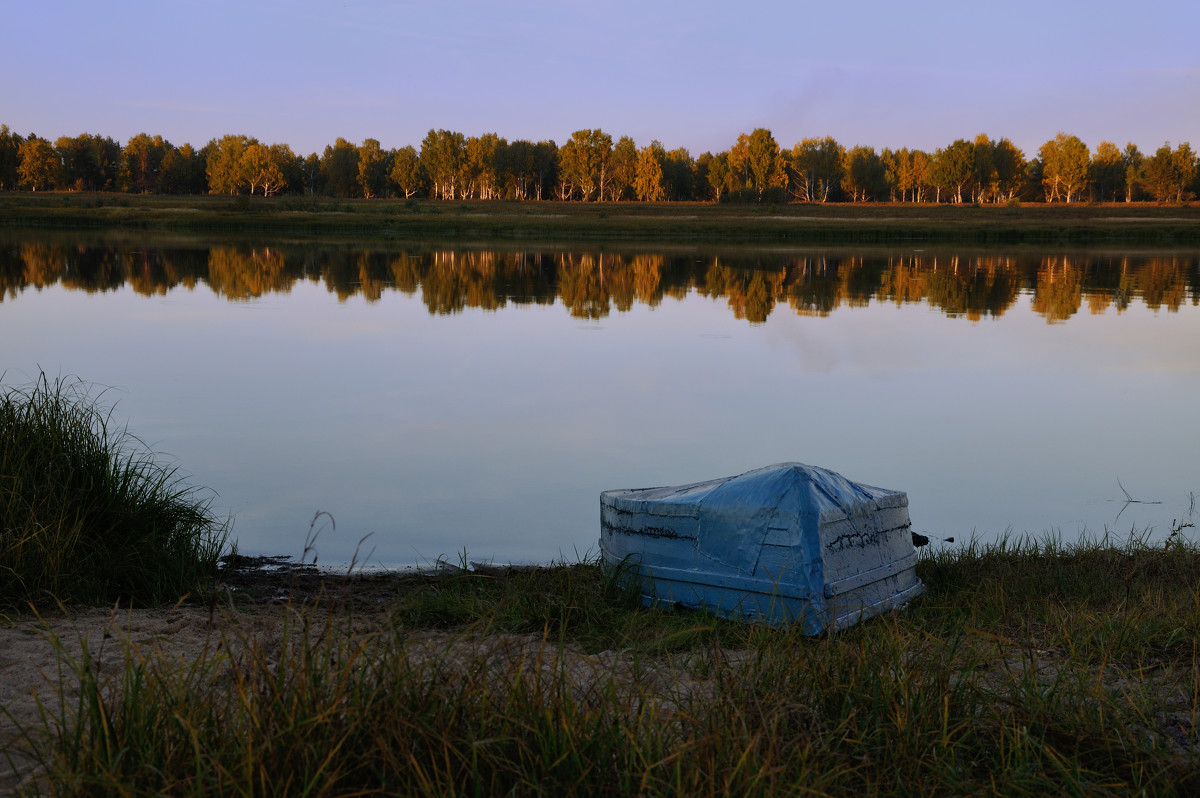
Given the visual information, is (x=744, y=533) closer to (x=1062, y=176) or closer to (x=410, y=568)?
(x=410, y=568)

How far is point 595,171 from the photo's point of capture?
364 ft

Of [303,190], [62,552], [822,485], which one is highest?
[303,190]

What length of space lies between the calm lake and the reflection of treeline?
1.03 ft

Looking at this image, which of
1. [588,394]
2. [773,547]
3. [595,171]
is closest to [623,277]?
[588,394]

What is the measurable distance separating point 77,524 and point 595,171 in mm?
108360

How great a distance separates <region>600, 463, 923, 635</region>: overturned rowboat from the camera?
4.99 meters

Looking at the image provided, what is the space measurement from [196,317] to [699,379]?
1210cm

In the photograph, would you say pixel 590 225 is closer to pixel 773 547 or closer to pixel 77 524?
pixel 77 524

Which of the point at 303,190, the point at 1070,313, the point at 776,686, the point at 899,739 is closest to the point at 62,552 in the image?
the point at 776,686

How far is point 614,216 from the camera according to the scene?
7506 cm

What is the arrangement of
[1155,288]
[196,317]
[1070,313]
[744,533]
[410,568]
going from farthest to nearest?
[1155,288]
[1070,313]
[196,317]
[410,568]
[744,533]

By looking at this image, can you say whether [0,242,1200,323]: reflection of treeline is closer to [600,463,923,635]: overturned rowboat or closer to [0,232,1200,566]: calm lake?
[0,232,1200,566]: calm lake

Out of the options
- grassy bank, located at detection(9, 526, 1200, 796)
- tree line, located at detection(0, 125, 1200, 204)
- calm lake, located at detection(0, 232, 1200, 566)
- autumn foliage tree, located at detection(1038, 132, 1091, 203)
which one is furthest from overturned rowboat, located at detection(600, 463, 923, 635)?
autumn foliage tree, located at detection(1038, 132, 1091, 203)

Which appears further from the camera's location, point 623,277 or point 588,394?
point 623,277
